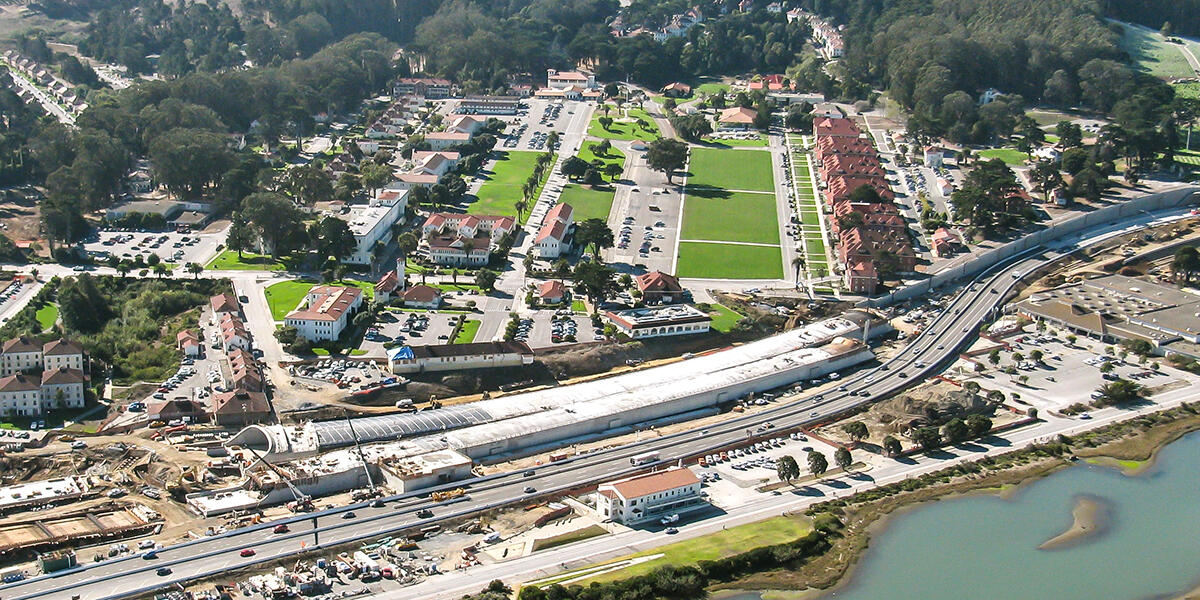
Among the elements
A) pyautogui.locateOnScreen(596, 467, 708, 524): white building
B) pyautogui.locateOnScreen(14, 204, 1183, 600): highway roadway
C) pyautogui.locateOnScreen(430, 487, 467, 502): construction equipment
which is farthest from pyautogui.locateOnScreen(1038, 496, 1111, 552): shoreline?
pyautogui.locateOnScreen(430, 487, 467, 502): construction equipment

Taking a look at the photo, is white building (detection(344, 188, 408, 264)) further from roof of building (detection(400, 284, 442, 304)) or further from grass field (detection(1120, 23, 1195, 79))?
grass field (detection(1120, 23, 1195, 79))

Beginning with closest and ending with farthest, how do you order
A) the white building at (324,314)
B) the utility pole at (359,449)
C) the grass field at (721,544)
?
the grass field at (721,544)
the utility pole at (359,449)
the white building at (324,314)

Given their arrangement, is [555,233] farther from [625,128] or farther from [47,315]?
[625,128]

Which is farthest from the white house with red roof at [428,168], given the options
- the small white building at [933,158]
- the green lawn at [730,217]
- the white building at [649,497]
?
the white building at [649,497]

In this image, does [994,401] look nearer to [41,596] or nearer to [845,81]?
[41,596]

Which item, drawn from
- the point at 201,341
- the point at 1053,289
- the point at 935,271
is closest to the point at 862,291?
the point at 935,271

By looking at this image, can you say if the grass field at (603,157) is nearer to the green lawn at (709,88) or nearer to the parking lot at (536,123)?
the parking lot at (536,123)
